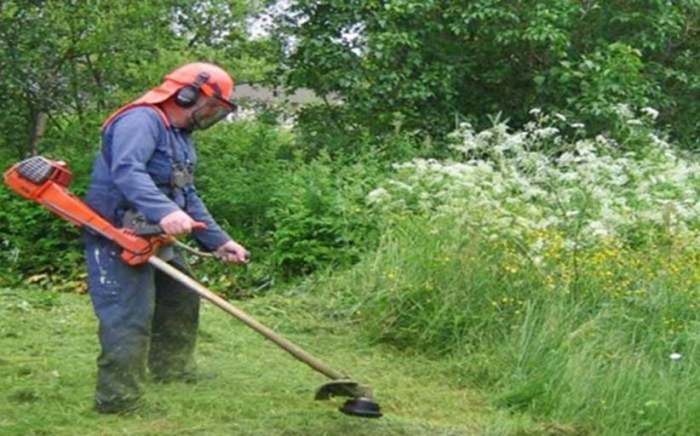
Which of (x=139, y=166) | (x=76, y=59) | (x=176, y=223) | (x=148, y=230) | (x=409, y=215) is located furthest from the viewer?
(x=76, y=59)

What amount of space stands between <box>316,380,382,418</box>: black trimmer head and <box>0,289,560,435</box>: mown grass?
0.11 m

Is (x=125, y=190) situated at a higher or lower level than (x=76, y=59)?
lower

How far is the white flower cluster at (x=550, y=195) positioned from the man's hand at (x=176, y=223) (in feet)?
8.43

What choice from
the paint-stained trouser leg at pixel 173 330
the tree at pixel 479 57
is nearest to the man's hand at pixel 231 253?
the paint-stained trouser leg at pixel 173 330

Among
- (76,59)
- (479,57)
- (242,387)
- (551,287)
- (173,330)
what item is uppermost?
(479,57)

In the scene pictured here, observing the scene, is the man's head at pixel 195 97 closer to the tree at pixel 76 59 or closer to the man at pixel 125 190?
the man at pixel 125 190

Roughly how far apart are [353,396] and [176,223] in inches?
46.0

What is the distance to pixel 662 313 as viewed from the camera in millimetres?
6023

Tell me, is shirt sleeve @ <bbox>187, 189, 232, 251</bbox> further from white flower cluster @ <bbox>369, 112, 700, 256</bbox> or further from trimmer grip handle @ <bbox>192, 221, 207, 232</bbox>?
white flower cluster @ <bbox>369, 112, 700, 256</bbox>

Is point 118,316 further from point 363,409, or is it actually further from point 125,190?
point 363,409

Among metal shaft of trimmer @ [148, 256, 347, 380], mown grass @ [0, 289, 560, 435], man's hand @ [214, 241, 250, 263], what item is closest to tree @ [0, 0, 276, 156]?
mown grass @ [0, 289, 560, 435]

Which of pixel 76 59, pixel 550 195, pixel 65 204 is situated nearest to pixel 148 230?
pixel 65 204

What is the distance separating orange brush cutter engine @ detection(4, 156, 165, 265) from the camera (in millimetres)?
4785

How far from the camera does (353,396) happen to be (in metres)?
5.04
